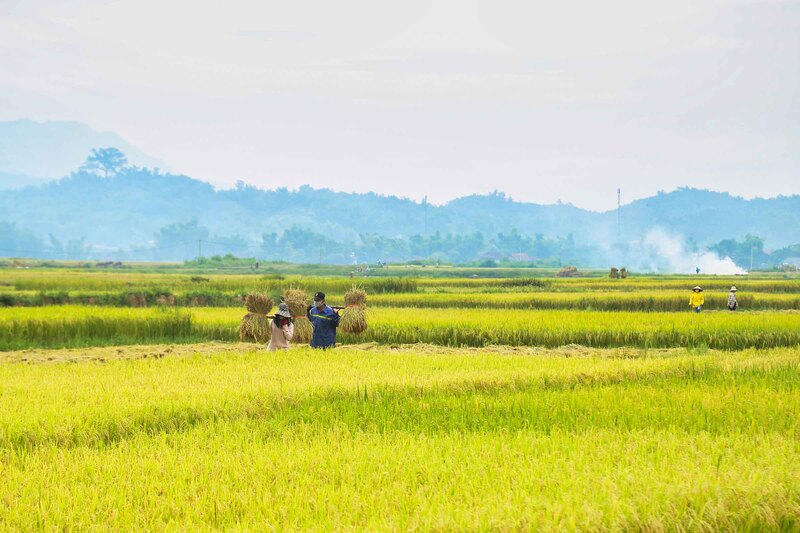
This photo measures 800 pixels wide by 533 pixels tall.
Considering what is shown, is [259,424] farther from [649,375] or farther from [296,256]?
[296,256]

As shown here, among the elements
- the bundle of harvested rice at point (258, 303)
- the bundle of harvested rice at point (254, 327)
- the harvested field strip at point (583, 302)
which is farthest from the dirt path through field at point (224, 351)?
the harvested field strip at point (583, 302)

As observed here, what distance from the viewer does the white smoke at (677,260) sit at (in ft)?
465

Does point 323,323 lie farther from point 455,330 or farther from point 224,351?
point 455,330

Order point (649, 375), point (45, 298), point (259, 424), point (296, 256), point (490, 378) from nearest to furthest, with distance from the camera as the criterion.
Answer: point (259, 424) → point (490, 378) → point (649, 375) → point (45, 298) → point (296, 256)

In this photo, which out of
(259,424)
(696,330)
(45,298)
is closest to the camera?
(259,424)

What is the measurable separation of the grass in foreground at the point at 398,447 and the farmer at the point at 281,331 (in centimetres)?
230

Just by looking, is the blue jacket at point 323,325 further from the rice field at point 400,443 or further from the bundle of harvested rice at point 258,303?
the bundle of harvested rice at point 258,303

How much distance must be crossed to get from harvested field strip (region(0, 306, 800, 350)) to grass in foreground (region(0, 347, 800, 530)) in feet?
20.9

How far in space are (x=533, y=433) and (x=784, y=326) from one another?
13744 millimetres

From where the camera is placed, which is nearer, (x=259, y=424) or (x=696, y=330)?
(x=259, y=424)

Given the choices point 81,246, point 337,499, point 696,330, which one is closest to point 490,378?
point 337,499

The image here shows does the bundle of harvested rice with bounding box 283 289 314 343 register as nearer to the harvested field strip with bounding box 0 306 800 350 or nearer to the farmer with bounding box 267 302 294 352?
the farmer with bounding box 267 302 294 352

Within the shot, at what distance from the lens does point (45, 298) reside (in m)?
27.4

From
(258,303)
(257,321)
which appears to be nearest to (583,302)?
(257,321)
